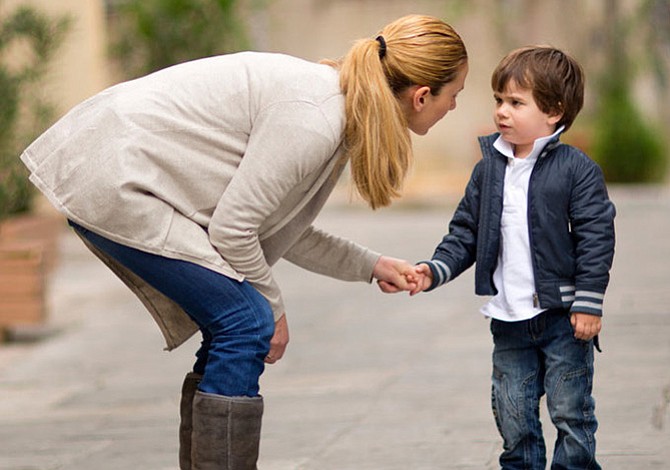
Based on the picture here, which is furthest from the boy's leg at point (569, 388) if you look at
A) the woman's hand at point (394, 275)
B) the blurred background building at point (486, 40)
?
the blurred background building at point (486, 40)

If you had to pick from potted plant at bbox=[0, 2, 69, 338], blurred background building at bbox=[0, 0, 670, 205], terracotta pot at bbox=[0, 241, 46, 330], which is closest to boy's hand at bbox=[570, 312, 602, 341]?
terracotta pot at bbox=[0, 241, 46, 330]

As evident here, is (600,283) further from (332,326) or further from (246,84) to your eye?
(332,326)

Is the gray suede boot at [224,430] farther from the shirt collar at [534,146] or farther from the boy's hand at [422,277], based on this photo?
the shirt collar at [534,146]

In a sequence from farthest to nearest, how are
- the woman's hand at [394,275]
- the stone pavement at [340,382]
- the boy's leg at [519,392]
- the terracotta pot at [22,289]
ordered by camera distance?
the terracotta pot at [22,289], the stone pavement at [340,382], the woman's hand at [394,275], the boy's leg at [519,392]

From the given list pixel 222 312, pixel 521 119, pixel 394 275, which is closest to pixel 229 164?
pixel 222 312

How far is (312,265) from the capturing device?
148 inches

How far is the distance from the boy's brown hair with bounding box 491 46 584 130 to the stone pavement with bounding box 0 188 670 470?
1.19 meters

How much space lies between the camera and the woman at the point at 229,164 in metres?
3.21

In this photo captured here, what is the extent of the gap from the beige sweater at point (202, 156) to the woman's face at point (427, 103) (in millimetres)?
210

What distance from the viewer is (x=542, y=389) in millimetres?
3570

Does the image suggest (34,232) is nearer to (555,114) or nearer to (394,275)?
(394,275)

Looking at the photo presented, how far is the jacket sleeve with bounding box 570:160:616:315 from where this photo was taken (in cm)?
335

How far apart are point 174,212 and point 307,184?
345mm

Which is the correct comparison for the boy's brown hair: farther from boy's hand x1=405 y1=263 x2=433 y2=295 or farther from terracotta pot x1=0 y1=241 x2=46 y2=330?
terracotta pot x1=0 y1=241 x2=46 y2=330
